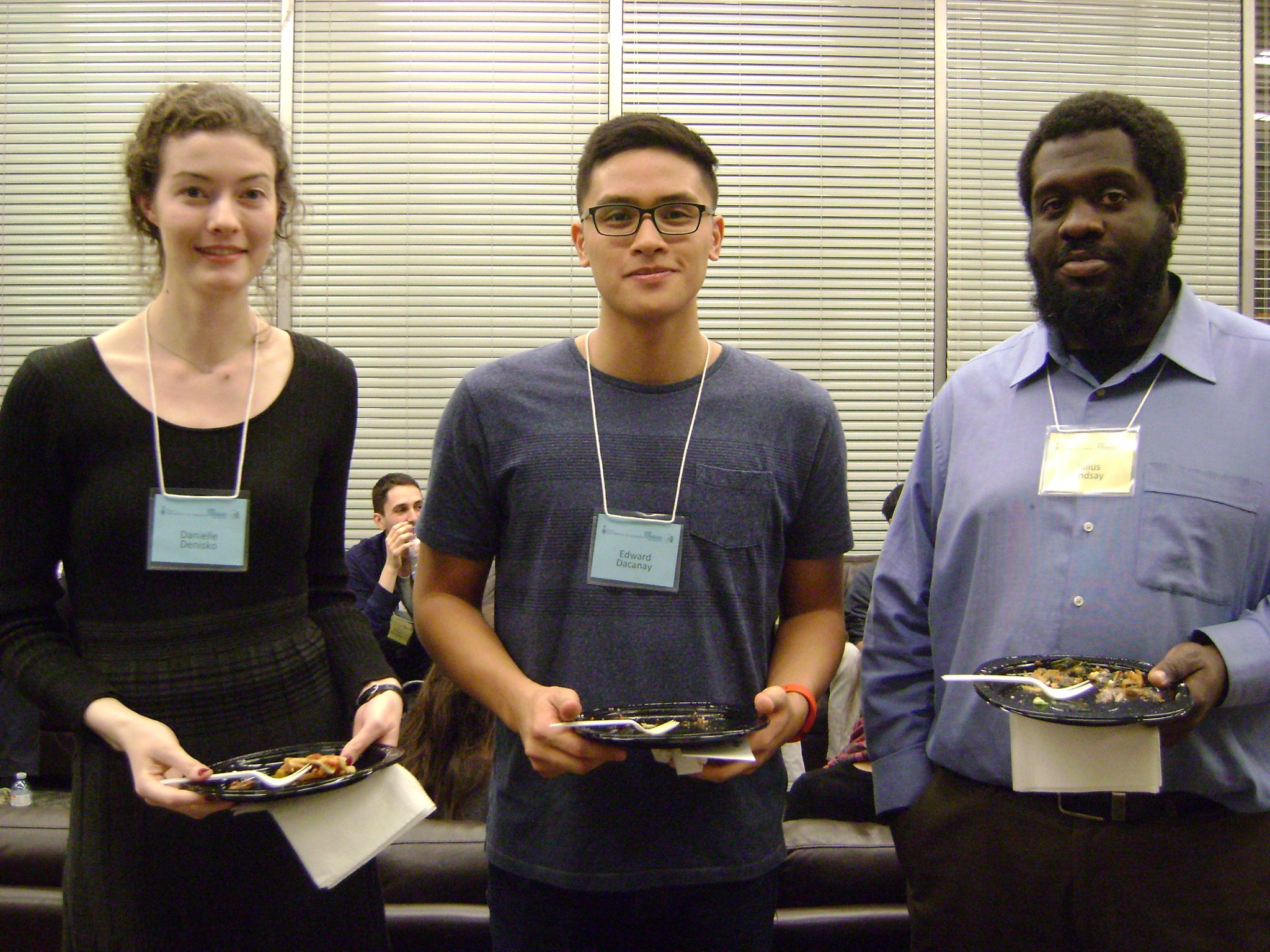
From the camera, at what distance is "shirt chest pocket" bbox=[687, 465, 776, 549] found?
1428 mm

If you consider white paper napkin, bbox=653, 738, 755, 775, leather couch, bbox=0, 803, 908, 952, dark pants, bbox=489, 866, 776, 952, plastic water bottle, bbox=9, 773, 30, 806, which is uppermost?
white paper napkin, bbox=653, 738, 755, 775

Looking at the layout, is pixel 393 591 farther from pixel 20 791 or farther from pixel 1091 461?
pixel 1091 461

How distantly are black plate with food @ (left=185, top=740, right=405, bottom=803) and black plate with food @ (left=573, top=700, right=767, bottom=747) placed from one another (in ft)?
0.86

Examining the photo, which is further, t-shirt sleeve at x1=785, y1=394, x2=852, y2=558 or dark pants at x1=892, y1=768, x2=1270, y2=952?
t-shirt sleeve at x1=785, y1=394, x2=852, y2=558

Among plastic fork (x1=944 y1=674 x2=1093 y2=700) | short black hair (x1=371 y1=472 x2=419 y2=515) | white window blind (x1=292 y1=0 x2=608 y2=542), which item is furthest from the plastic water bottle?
plastic fork (x1=944 y1=674 x2=1093 y2=700)

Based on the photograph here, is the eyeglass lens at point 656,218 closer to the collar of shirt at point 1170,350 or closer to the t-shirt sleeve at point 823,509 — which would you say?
the t-shirt sleeve at point 823,509

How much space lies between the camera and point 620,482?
4.71 feet

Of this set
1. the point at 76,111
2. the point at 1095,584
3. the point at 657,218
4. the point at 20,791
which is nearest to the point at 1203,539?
the point at 1095,584

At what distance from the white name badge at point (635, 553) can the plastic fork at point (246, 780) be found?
450 millimetres

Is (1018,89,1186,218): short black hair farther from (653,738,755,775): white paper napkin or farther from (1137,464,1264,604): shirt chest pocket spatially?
(653,738,755,775): white paper napkin

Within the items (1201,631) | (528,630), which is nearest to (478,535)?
(528,630)

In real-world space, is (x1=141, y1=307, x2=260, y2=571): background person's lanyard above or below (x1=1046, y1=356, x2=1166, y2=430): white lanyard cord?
below

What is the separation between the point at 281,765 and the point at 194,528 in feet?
1.10

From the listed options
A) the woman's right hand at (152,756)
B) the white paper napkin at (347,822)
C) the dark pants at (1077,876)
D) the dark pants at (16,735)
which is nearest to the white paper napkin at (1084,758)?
the dark pants at (1077,876)
